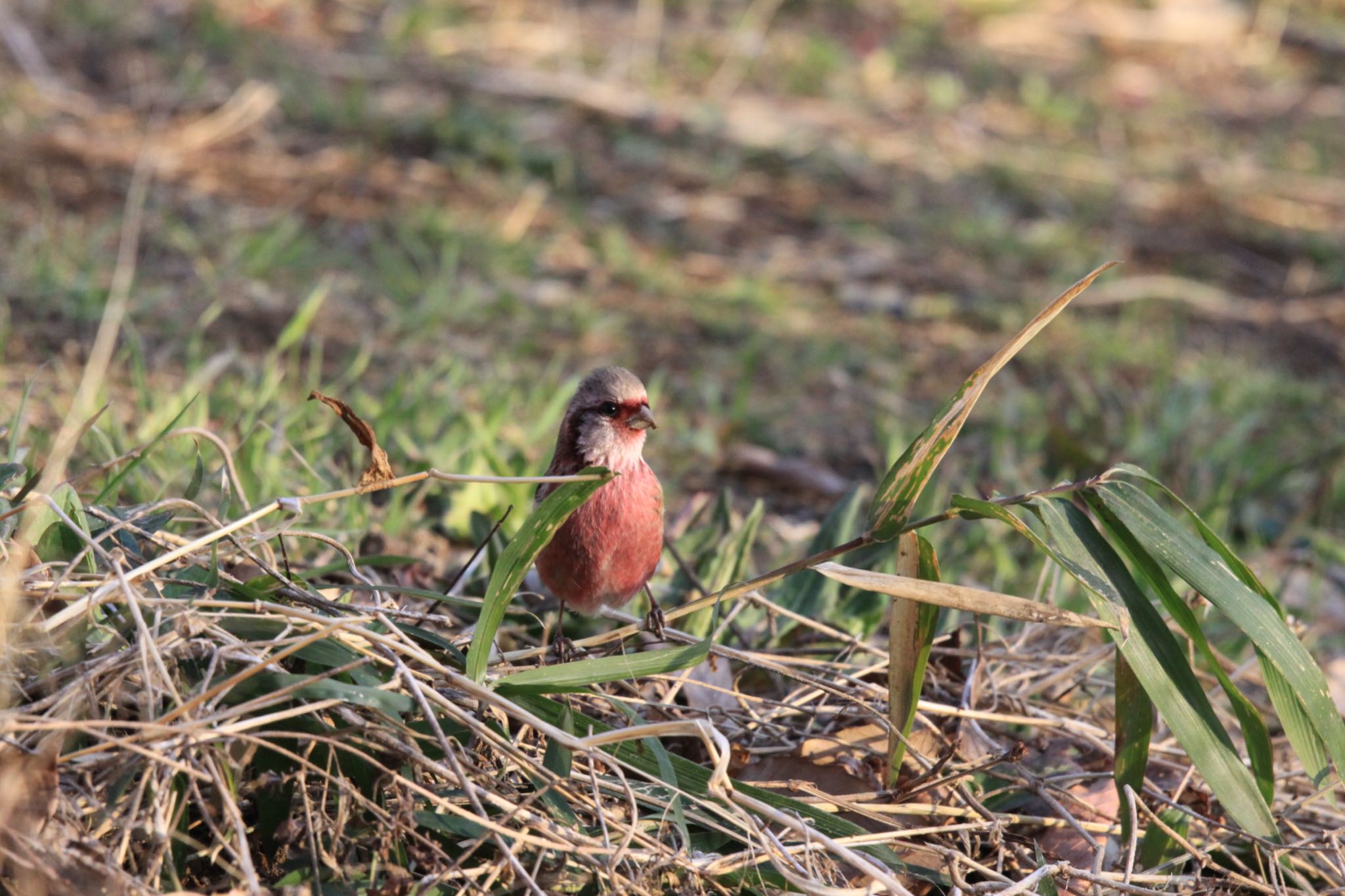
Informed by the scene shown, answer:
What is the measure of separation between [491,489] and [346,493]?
1489mm

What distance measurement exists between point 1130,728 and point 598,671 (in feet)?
3.24

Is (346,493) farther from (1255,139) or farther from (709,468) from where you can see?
(1255,139)

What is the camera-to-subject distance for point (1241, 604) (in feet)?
7.28

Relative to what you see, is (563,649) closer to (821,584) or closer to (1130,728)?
(821,584)

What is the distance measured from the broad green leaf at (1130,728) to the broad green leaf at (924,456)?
0.49m

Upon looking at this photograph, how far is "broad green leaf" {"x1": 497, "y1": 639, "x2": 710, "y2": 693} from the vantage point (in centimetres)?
220

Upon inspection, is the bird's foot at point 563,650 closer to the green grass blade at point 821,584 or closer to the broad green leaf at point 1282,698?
the green grass blade at point 821,584

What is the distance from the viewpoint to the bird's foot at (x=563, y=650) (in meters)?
2.62

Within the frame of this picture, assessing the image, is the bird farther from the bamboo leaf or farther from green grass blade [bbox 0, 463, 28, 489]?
green grass blade [bbox 0, 463, 28, 489]

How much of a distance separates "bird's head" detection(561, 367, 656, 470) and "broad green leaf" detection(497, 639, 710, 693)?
659mm

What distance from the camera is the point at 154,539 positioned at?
7.27ft

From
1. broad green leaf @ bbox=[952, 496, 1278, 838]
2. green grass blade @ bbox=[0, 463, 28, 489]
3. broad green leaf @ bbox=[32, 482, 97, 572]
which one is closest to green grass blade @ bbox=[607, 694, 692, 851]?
broad green leaf @ bbox=[952, 496, 1278, 838]

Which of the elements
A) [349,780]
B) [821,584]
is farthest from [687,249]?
[349,780]

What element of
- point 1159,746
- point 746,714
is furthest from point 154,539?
point 1159,746
